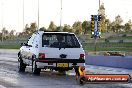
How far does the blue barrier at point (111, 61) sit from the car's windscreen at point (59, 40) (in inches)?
282

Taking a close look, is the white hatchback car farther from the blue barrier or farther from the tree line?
the tree line

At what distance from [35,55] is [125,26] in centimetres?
14890

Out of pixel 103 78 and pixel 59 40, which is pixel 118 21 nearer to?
pixel 59 40

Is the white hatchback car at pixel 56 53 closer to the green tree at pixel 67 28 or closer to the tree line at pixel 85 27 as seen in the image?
the tree line at pixel 85 27

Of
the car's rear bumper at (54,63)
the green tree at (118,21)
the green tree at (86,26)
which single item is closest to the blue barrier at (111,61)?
the car's rear bumper at (54,63)

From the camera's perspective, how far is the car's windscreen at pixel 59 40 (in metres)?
18.9

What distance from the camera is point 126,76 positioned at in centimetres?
1270

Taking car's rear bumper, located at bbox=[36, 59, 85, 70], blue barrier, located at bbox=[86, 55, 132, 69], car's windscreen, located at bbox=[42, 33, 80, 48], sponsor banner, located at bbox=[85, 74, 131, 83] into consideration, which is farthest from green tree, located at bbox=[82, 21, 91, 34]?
sponsor banner, located at bbox=[85, 74, 131, 83]

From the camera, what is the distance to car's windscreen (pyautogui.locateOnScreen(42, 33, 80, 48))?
18922 millimetres

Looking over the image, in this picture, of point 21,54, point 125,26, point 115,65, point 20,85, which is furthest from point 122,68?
point 125,26

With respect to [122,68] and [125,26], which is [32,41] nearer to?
[122,68]

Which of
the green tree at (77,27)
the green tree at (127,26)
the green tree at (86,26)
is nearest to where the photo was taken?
the green tree at (127,26)

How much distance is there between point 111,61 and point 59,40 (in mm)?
9588

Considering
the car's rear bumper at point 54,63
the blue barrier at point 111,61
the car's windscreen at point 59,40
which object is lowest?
the blue barrier at point 111,61
